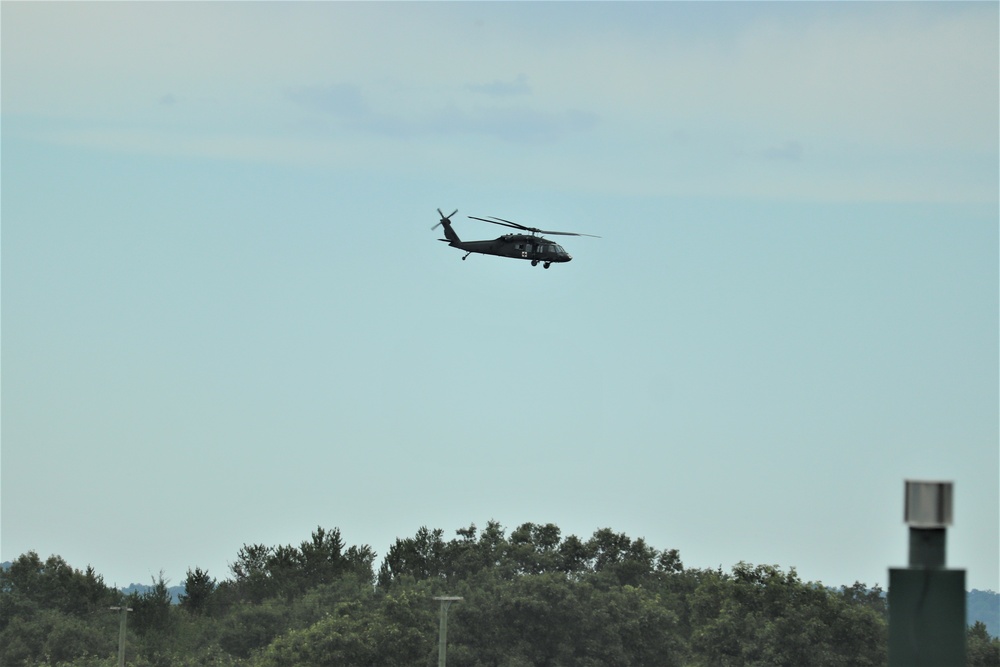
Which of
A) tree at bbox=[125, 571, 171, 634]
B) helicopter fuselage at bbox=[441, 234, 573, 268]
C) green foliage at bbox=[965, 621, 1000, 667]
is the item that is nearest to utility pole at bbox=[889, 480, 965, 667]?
helicopter fuselage at bbox=[441, 234, 573, 268]

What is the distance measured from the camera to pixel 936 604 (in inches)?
247

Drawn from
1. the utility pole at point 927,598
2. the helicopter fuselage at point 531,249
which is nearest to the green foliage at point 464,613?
the helicopter fuselage at point 531,249

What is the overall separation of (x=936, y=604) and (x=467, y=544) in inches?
4910

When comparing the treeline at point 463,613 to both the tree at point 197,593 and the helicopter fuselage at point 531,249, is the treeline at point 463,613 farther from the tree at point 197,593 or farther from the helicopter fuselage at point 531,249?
the helicopter fuselage at point 531,249

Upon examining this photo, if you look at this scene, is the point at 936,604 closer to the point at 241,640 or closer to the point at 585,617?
the point at 585,617

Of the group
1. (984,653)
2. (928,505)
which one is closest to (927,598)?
(928,505)

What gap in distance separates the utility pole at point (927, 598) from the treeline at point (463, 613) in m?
77.7

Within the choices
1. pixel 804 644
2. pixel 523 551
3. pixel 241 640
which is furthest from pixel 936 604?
pixel 523 551

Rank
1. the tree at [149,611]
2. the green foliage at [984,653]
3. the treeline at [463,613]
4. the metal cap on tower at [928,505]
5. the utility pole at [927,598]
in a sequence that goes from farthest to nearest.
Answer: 1. the tree at [149,611]
2. the treeline at [463,613]
3. the green foliage at [984,653]
4. the utility pole at [927,598]
5. the metal cap on tower at [928,505]

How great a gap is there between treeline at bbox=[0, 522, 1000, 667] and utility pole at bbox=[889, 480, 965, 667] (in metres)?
77.7

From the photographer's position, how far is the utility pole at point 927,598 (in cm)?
611

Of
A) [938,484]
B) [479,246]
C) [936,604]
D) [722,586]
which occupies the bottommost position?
[936,604]

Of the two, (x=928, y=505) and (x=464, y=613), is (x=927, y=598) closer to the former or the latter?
(x=928, y=505)

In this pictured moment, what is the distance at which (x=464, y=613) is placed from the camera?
3809 inches
